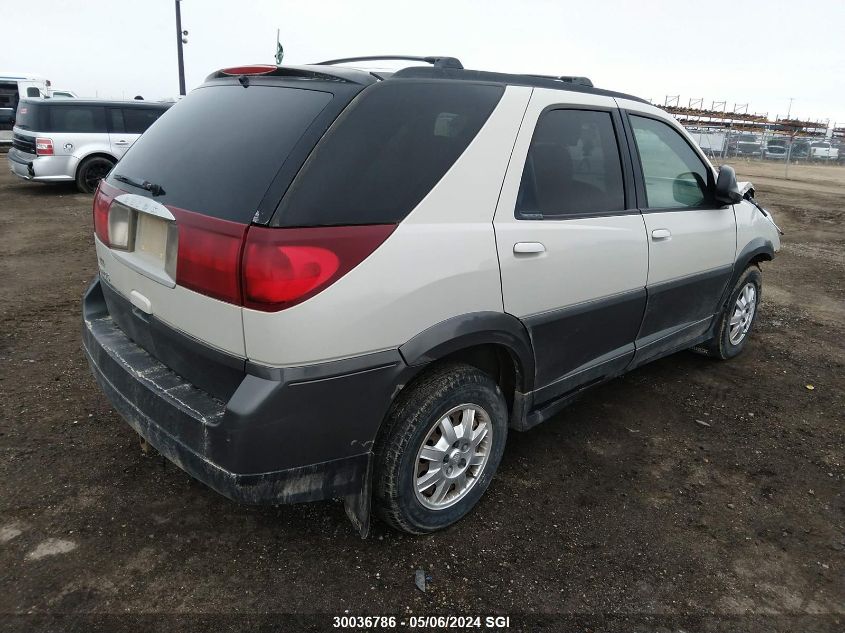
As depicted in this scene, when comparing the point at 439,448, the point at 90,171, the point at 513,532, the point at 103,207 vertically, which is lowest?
the point at 513,532

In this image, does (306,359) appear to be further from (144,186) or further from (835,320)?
(835,320)

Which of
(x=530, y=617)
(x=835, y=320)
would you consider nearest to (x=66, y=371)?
(x=530, y=617)

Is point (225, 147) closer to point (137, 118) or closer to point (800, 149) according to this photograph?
point (137, 118)

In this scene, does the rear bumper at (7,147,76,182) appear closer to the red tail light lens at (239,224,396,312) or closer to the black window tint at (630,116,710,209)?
the black window tint at (630,116,710,209)

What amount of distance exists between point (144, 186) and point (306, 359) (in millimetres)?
1029

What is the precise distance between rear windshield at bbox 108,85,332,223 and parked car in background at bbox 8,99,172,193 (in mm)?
9546

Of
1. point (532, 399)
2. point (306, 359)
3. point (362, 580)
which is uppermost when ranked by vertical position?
point (306, 359)

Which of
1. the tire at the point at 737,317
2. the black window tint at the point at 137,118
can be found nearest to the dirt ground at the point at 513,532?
the tire at the point at 737,317

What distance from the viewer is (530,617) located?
7.28 feet

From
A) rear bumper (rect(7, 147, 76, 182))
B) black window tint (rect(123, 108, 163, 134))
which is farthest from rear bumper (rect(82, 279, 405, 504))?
black window tint (rect(123, 108, 163, 134))

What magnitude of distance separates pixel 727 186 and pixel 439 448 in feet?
8.22

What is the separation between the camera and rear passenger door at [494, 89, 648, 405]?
256cm

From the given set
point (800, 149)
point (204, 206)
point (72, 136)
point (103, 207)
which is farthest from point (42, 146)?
point (800, 149)

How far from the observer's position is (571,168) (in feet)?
9.43
